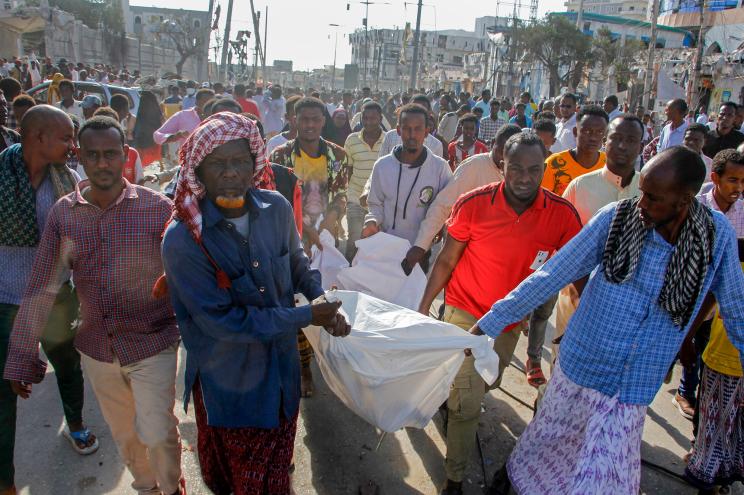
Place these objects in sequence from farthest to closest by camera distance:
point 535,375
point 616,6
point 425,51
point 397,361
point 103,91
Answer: point 425,51
point 616,6
point 103,91
point 535,375
point 397,361

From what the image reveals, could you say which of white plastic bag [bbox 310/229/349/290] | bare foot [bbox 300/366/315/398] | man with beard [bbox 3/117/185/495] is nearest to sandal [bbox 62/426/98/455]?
man with beard [bbox 3/117/185/495]

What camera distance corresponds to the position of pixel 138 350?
98.6 inches

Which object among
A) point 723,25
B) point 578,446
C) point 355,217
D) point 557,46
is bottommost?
point 578,446

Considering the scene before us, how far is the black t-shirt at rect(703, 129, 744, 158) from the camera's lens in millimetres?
7223

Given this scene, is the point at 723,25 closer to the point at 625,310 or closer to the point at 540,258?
the point at 540,258

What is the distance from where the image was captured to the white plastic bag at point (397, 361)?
2775mm

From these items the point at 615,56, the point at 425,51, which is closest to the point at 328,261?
the point at 615,56

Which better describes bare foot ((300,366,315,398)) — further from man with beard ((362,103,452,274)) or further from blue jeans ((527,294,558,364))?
blue jeans ((527,294,558,364))

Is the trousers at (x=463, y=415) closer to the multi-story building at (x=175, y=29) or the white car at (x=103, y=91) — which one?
the white car at (x=103, y=91)

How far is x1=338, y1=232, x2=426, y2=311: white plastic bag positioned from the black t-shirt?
5.47 m

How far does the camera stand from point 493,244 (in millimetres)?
3045

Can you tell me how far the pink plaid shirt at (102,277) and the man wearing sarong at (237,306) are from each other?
16.1 inches

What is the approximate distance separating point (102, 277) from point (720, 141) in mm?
7690

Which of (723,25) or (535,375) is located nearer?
(535,375)
